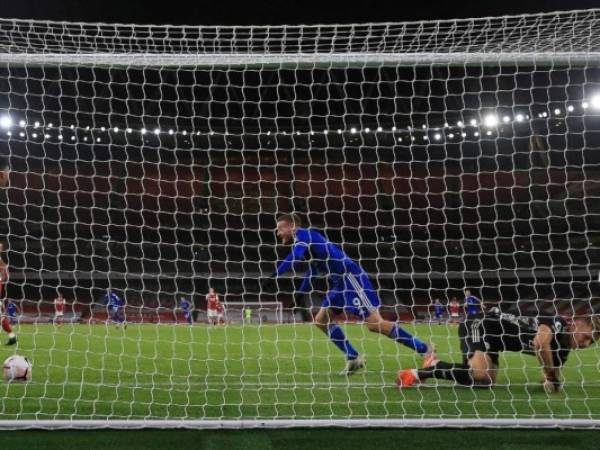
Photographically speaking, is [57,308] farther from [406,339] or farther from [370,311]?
[406,339]

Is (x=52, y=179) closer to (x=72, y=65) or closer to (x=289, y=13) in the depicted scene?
(x=289, y=13)

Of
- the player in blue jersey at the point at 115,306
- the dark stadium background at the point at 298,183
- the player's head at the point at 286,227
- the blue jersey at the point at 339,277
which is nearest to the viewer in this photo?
the player's head at the point at 286,227

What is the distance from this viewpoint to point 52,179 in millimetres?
19094

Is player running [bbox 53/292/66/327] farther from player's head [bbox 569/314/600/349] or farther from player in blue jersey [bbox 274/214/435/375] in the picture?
player's head [bbox 569/314/600/349]

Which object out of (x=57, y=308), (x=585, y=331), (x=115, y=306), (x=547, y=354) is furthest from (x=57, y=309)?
(x=585, y=331)

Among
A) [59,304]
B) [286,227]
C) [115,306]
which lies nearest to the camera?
[286,227]

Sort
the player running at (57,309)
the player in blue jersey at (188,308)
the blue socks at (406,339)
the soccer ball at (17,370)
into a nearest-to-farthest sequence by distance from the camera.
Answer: the soccer ball at (17,370), the blue socks at (406,339), the player in blue jersey at (188,308), the player running at (57,309)

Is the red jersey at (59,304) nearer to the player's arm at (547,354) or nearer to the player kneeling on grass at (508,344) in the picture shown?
the player kneeling on grass at (508,344)

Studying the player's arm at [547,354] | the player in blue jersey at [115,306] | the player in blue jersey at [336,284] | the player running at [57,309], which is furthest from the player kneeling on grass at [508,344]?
the player running at [57,309]

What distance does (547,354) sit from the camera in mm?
4613

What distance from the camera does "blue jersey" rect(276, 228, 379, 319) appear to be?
5.68m

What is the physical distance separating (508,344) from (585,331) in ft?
2.00

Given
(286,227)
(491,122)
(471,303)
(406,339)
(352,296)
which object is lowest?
(406,339)

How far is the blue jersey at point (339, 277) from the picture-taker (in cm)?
568
